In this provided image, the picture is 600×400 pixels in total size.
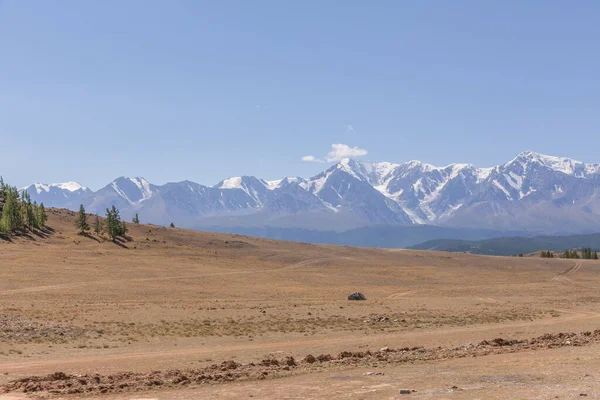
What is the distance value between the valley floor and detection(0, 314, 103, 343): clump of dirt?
0.39 feet

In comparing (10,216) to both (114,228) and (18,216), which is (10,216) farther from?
(114,228)

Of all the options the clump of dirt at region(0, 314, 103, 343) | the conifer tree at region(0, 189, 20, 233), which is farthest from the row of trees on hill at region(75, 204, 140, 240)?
the clump of dirt at region(0, 314, 103, 343)

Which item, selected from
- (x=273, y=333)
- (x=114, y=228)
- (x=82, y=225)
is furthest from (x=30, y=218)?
(x=273, y=333)

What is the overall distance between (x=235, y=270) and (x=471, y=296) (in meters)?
43.4

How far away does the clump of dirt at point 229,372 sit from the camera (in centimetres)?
1953

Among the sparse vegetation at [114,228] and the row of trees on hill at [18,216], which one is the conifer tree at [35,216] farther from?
the sparse vegetation at [114,228]

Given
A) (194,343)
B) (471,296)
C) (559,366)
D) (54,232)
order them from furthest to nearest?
(54,232) < (471,296) < (194,343) < (559,366)

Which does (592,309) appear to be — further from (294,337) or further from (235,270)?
(235,270)

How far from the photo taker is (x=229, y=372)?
2181 centimetres

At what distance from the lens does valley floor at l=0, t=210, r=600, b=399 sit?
19.3 m

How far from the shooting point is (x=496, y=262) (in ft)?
402

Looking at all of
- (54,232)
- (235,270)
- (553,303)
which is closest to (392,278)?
(235,270)

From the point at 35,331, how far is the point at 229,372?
18.0 meters

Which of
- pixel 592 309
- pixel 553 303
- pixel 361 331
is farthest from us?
pixel 553 303
